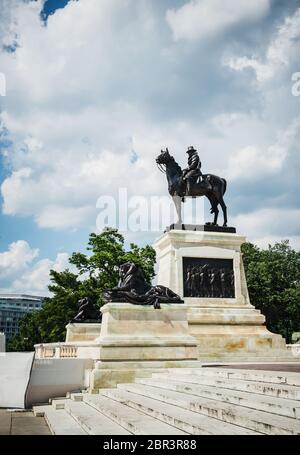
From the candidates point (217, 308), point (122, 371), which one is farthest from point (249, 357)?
point (122, 371)

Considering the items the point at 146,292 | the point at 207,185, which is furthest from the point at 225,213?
the point at 146,292

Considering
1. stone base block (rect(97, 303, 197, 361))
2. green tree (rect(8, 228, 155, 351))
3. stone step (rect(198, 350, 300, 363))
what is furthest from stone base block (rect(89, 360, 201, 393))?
green tree (rect(8, 228, 155, 351))

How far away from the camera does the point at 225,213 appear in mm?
22453

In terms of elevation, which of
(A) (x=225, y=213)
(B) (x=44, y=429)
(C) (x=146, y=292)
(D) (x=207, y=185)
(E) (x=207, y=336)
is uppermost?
(D) (x=207, y=185)

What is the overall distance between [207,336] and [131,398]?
9126mm

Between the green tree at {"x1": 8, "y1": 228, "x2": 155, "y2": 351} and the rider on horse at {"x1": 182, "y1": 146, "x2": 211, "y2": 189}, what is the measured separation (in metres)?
19.9

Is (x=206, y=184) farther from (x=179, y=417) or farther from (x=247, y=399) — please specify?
(x=179, y=417)

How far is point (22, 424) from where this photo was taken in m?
8.65

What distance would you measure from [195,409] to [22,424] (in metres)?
3.90

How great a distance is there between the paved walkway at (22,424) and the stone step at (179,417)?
1699 millimetres

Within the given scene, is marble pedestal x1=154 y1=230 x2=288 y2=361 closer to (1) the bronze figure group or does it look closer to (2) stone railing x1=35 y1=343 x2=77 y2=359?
(1) the bronze figure group

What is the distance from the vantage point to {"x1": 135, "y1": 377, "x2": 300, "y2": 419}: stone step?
5.37 m
